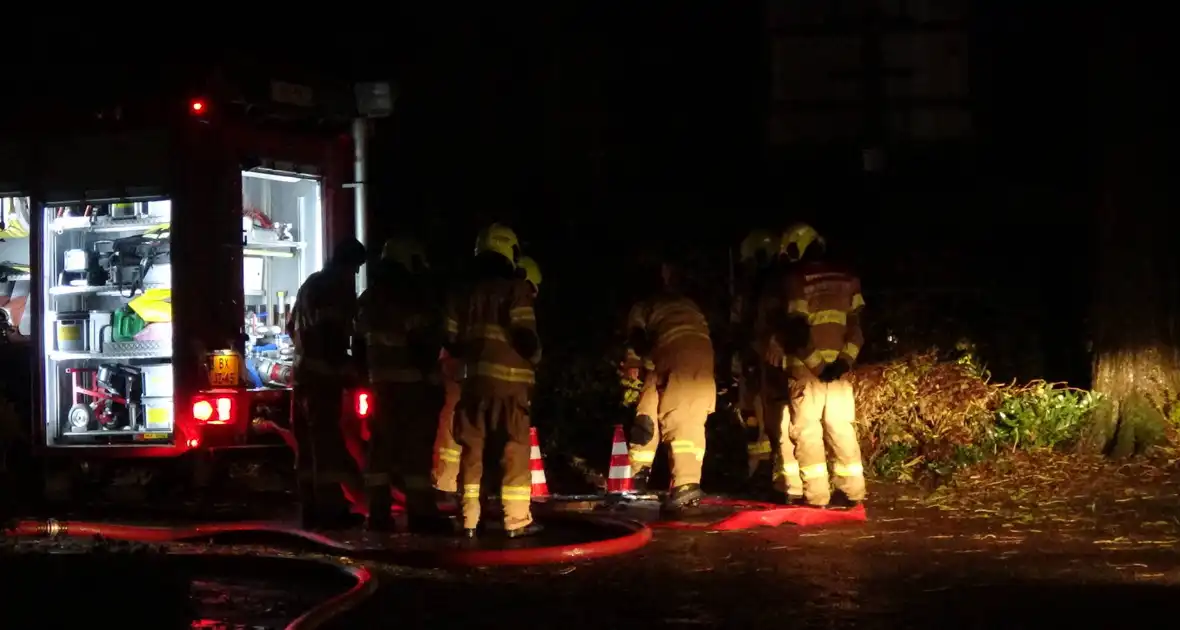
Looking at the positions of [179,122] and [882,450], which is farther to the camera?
[882,450]

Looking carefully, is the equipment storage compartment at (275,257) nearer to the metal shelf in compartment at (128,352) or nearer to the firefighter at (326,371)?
the metal shelf in compartment at (128,352)

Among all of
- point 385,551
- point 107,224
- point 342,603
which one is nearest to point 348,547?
point 385,551

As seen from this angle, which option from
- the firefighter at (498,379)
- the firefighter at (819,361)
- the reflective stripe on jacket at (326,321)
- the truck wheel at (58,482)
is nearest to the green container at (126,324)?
the truck wheel at (58,482)

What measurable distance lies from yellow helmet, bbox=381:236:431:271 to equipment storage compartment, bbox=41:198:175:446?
6.52 ft

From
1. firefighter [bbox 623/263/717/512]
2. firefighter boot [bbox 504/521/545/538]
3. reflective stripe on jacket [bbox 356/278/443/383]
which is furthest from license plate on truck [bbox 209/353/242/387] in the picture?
firefighter [bbox 623/263/717/512]

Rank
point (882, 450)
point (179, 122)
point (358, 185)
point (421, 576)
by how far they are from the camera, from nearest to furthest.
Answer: point (421, 576)
point (179, 122)
point (358, 185)
point (882, 450)

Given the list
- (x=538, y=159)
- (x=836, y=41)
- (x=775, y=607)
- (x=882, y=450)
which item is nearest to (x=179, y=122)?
(x=775, y=607)

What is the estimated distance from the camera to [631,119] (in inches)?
711

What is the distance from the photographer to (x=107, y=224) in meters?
9.93

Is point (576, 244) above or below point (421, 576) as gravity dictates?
above

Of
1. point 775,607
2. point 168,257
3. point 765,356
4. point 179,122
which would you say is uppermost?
point 179,122

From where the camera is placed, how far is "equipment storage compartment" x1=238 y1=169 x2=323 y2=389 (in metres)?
10.1

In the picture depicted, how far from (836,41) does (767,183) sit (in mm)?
1980

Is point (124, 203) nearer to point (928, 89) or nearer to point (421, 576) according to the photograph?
point (421, 576)
